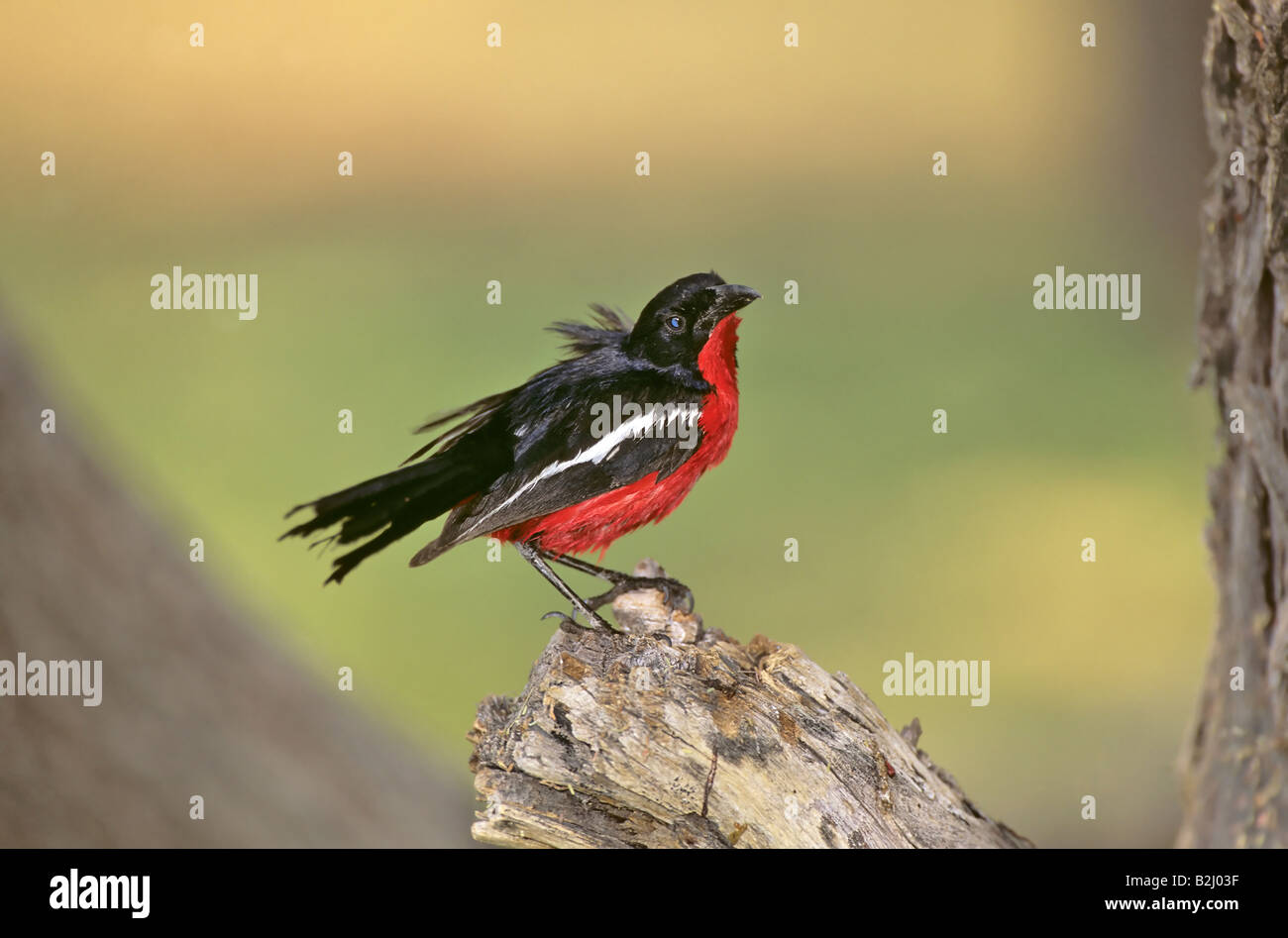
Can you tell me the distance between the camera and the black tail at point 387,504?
3.17 meters

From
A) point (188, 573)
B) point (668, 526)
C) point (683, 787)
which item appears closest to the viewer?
point (683, 787)

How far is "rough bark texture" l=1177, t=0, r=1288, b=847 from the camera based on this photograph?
3.02 metres

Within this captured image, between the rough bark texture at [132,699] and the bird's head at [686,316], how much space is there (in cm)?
190

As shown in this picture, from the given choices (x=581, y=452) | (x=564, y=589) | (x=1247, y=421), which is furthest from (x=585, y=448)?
(x=1247, y=421)

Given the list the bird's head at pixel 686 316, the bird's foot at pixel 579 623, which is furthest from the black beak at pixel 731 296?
the bird's foot at pixel 579 623

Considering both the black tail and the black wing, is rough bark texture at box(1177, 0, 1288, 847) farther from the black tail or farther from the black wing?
the black tail

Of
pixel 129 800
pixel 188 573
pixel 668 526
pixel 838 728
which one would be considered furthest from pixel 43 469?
pixel 668 526

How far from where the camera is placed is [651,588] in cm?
370

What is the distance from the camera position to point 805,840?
2.94 m

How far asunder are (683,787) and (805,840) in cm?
34

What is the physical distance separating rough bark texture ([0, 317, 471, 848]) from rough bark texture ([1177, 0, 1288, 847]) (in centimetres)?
284

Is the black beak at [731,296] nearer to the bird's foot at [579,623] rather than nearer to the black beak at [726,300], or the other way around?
the black beak at [726,300]

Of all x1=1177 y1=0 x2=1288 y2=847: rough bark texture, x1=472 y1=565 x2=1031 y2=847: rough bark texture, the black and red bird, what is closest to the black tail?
the black and red bird
